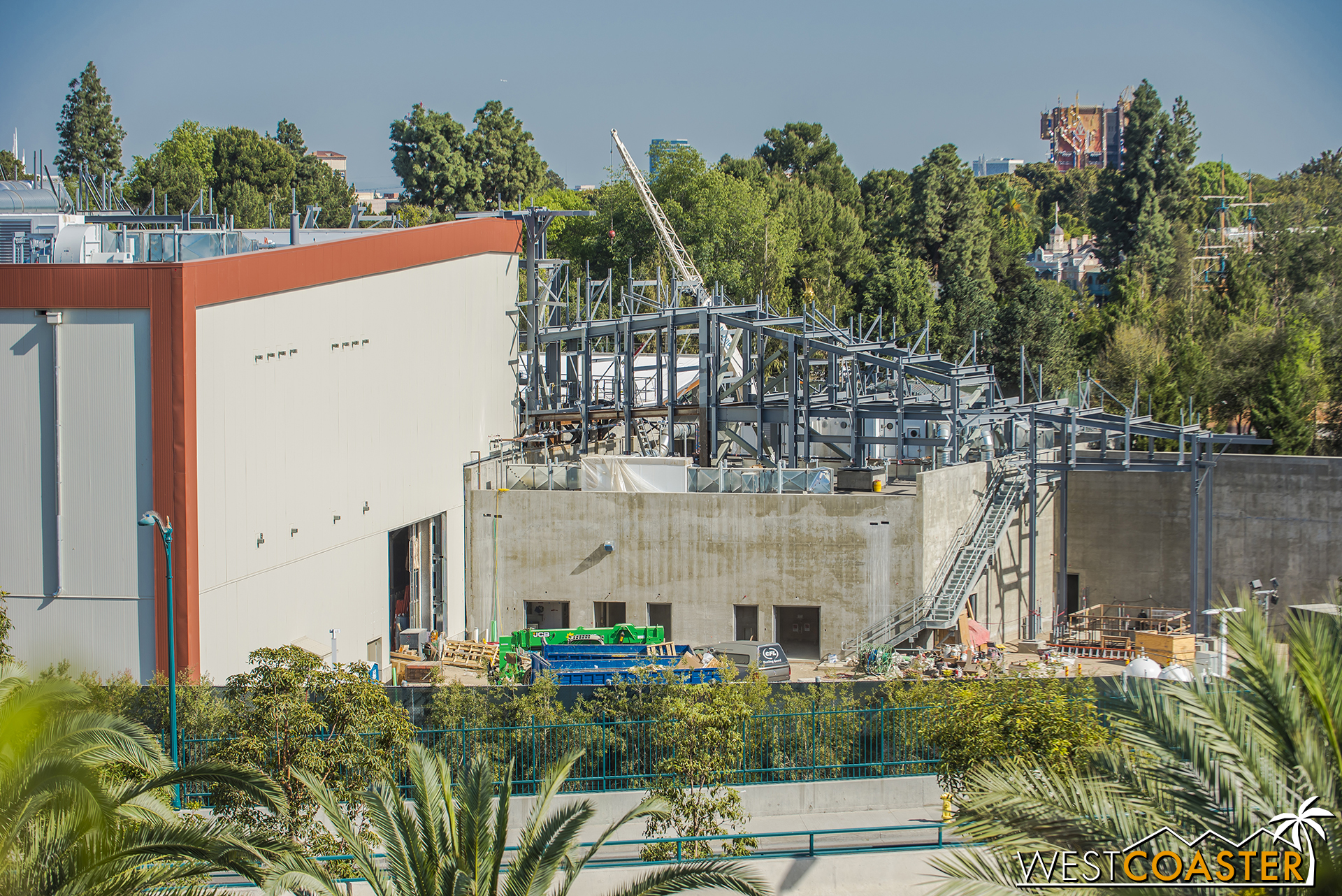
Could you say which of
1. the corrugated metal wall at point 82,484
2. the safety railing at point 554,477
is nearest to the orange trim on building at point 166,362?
the corrugated metal wall at point 82,484

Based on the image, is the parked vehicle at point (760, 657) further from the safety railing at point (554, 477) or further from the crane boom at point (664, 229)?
the crane boom at point (664, 229)

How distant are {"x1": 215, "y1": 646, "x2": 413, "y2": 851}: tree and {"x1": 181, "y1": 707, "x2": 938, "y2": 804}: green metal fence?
5.43 meters

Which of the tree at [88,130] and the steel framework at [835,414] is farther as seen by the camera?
the tree at [88,130]

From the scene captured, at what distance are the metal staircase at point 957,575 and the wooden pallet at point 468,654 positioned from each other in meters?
9.24

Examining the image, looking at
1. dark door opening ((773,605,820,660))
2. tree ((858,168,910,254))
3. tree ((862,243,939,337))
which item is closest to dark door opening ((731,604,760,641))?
dark door opening ((773,605,820,660))

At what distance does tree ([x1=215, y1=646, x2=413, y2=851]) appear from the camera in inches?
593

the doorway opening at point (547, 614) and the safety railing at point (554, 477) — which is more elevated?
the safety railing at point (554, 477)

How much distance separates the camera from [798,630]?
108 feet

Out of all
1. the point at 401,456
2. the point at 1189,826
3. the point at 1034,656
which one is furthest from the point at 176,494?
the point at 1034,656

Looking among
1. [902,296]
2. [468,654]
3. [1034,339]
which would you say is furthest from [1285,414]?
[468,654]

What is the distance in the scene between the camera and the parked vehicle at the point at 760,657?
94.7ft

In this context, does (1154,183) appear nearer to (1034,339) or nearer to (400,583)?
(1034,339)

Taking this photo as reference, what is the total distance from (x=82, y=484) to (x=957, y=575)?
2127 cm

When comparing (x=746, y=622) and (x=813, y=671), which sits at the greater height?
(x=746, y=622)
